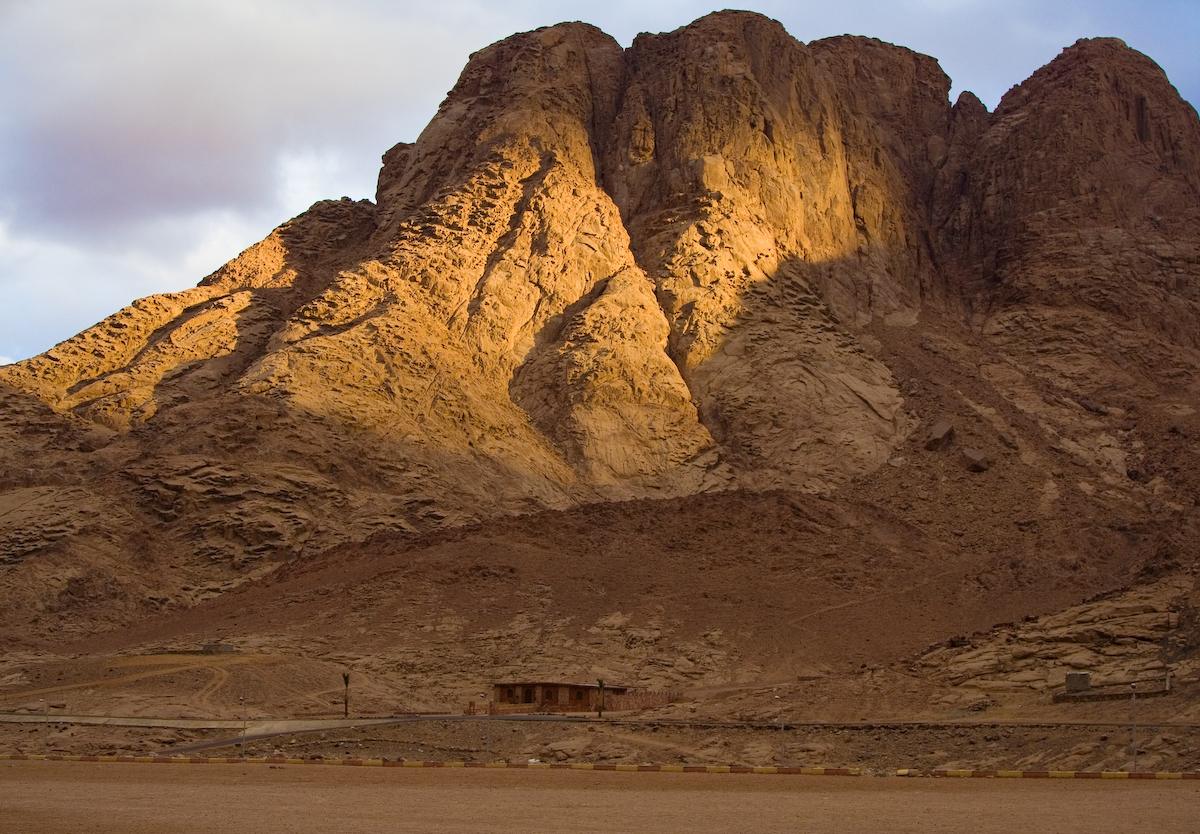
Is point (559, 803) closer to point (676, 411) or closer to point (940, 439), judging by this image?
point (676, 411)

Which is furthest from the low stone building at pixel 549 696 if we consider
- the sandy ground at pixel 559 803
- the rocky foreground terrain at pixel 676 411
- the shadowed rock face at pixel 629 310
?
the shadowed rock face at pixel 629 310

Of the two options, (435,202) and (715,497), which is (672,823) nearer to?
(715,497)

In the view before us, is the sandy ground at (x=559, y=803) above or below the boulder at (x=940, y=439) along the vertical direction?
below

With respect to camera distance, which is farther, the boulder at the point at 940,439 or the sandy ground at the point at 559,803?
the boulder at the point at 940,439

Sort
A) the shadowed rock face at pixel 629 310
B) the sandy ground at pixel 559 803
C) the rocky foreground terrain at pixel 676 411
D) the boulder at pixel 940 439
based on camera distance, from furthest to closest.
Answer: the boulder at pixel 940 439 < the shadowed rock face at pixel 629 310 < the rocky foreground terrain at pixel 676 411 < the sandy ground at pixel 559 803

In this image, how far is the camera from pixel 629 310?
6675cm

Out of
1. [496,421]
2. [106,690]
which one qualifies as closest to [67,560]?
[106,690]

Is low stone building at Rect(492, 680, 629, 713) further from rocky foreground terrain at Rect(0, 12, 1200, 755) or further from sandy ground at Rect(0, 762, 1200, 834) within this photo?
sandy ground at Rect(0, 762, 1200, 834)

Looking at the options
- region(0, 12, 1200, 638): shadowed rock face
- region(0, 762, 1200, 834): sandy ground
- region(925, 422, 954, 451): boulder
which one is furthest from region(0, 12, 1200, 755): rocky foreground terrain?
region(0, 762, 1200, 834): sandy ground

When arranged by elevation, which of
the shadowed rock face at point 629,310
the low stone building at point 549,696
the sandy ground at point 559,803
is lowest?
the sandy ground at point 559,803

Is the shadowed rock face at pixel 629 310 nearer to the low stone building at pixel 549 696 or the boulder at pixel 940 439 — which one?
the boulder at pixel 940 439

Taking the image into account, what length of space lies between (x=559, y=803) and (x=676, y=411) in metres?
43.0

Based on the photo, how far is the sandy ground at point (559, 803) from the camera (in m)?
18.9

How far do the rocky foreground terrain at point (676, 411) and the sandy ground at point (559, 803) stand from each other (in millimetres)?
7852
